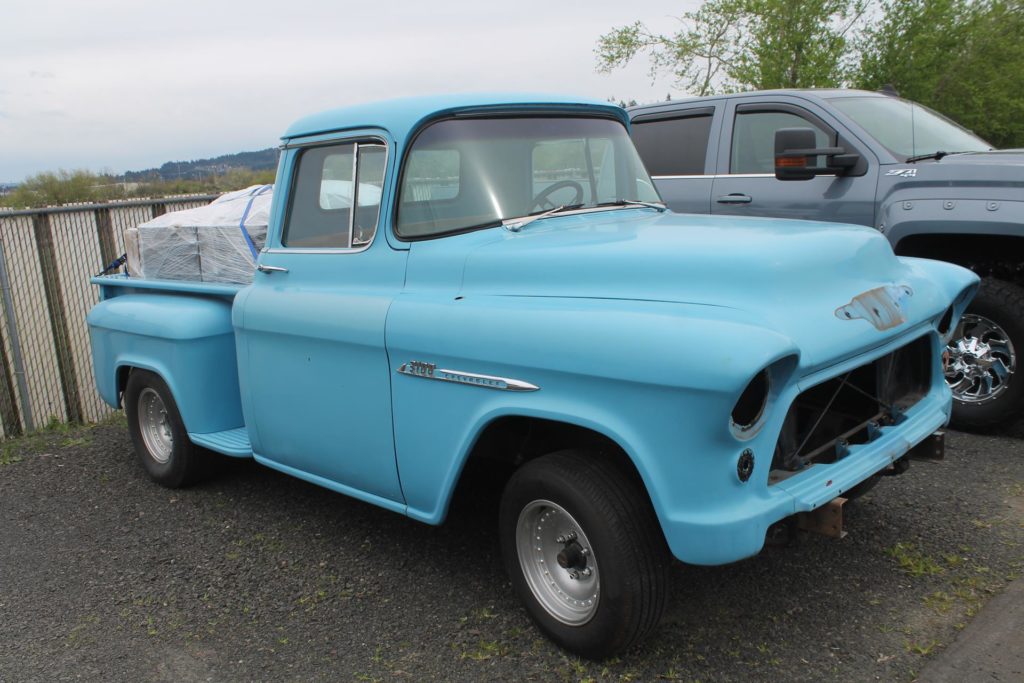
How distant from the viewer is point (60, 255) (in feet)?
26.2

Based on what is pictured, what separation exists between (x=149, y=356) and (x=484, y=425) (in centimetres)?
268

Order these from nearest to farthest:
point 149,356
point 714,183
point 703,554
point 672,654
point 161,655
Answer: point 703,554
point 672,654
point 161,655
point 149,356
point 714,183

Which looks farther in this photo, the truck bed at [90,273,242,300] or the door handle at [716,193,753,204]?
the door handle at [716,193,753,204]

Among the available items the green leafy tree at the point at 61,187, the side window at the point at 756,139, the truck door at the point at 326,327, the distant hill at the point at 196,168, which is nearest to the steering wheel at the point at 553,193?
the truck door at the point at 326,327

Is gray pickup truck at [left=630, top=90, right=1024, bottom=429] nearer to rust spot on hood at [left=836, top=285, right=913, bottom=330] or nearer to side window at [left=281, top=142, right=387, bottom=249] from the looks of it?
rust spot on hood at [left=836, top=285, right=913, bottom=330]

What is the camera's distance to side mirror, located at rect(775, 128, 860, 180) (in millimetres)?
5316

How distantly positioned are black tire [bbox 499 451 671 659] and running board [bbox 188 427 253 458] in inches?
76.7

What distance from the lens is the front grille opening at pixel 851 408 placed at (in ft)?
10.2

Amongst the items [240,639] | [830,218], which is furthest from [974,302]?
[240,639]

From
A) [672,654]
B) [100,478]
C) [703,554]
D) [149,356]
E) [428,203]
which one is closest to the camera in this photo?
[703,554]

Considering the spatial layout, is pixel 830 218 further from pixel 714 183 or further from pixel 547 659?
pixel 547 659

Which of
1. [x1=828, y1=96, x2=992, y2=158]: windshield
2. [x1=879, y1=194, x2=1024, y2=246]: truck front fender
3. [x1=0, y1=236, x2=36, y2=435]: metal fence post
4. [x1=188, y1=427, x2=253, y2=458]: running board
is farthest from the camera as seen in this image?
[x1=0, y1=236, x2=36, y2=435]: metal fence post

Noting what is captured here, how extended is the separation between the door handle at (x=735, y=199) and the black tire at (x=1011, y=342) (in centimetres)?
161

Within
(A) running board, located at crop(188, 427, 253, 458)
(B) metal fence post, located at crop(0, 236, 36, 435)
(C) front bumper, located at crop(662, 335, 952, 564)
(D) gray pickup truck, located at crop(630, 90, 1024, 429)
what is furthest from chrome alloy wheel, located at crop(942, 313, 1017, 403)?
(B) metal fence post, located at crop(0, 236, 36, 435)
